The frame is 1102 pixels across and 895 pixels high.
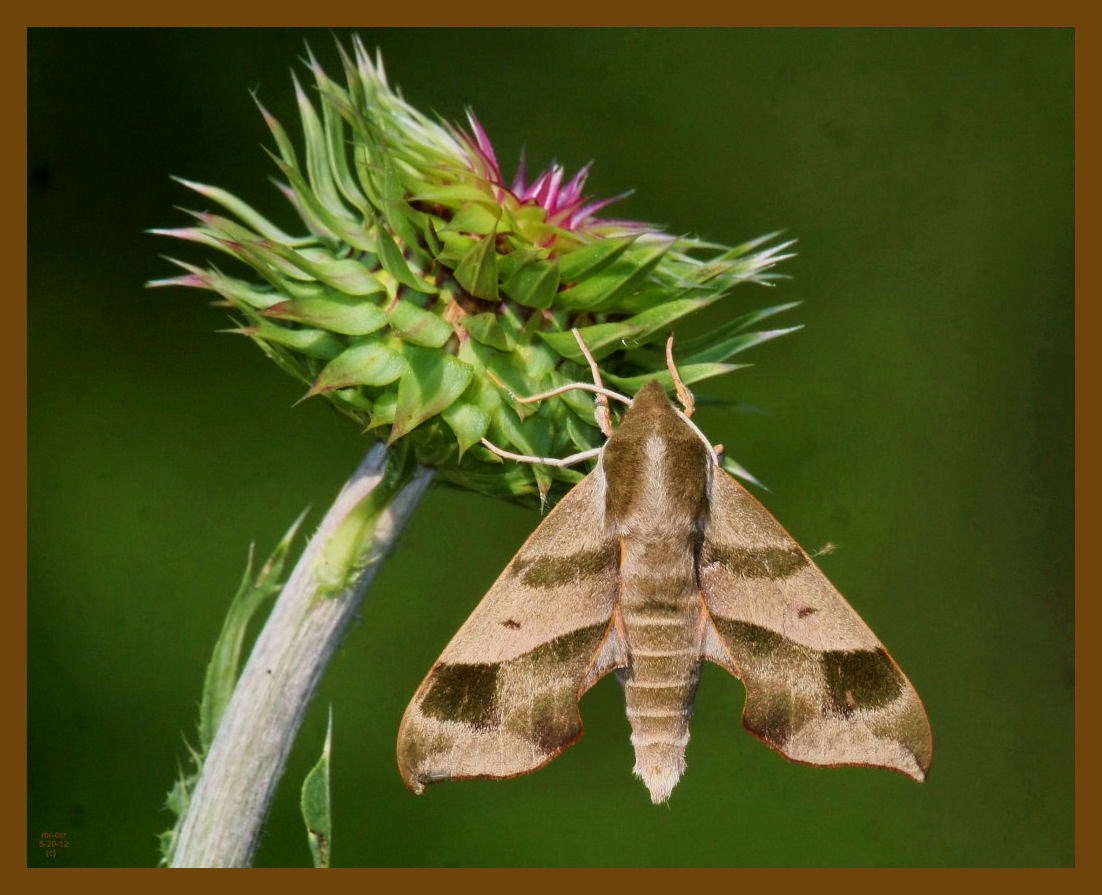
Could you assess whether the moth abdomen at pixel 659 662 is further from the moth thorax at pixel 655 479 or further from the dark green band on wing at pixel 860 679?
the dark green band on wing at pixel 860 679

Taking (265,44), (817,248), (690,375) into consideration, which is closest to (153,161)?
(265,44)

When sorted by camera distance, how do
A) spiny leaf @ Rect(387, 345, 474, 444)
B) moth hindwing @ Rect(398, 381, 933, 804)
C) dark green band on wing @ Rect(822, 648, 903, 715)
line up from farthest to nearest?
dark green band on wing @ Rect(822, 648, 903, 715)
moth hindwing @ Rect(398, 381, 933, 804)
spiny leaf @ Rect(387, 345, 474, 444)

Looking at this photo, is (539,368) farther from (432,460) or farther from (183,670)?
(183,670)

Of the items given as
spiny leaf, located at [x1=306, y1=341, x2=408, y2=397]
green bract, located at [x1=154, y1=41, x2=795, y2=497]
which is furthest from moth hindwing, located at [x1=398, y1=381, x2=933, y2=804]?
spiny leaf, located at [x1=306, y1=341, x2=408, y2=397]

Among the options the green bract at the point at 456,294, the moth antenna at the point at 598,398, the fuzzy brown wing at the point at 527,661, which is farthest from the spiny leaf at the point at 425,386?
the fuzzy brown wing at the point at 527,661

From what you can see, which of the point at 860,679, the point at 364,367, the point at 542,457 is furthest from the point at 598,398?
the point at 860,679

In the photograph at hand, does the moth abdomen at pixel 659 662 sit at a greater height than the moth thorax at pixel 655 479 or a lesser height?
lesser

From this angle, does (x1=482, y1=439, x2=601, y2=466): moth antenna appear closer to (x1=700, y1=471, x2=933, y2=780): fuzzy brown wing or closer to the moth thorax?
the moth thorax
